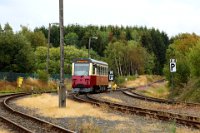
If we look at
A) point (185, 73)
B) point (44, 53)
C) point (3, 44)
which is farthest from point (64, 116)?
point (44, 53)

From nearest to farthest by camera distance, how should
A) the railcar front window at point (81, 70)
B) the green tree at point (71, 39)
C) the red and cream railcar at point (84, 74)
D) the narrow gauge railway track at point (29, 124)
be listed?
the narrow gauge railway track at point (29, 124)
the red and cream railcar at point (84, 74)
the railcar front window at point (81, 70)
the green tree at point (71, 39)

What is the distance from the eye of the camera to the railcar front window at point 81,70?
40375 millimetres

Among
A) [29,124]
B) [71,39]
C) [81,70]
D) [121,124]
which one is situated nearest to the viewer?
A: [121,124]

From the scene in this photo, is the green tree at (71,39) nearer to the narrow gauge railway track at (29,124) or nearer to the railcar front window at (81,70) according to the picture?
the railcar front window at (81,70)

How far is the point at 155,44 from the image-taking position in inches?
7323

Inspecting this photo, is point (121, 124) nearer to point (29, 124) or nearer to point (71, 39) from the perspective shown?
point (29, 124)

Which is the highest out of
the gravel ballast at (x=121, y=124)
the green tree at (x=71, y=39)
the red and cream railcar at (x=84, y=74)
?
the green tree at (x=71, y=39)

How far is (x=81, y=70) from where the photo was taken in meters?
40.6

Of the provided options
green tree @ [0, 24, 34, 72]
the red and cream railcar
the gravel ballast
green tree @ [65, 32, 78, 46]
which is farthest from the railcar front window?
green tree @ [65, 32, 78, 46]

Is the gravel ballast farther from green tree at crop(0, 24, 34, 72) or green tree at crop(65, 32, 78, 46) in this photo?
green tree at crop(65, 32, 78, 46)

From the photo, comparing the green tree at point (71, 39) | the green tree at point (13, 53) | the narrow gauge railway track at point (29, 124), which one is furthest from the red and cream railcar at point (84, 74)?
the green tree at point (71, 39)

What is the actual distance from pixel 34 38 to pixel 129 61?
102 feet

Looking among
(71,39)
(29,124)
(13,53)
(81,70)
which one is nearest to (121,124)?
(29,124)

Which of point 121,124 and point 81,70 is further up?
point 81,70
